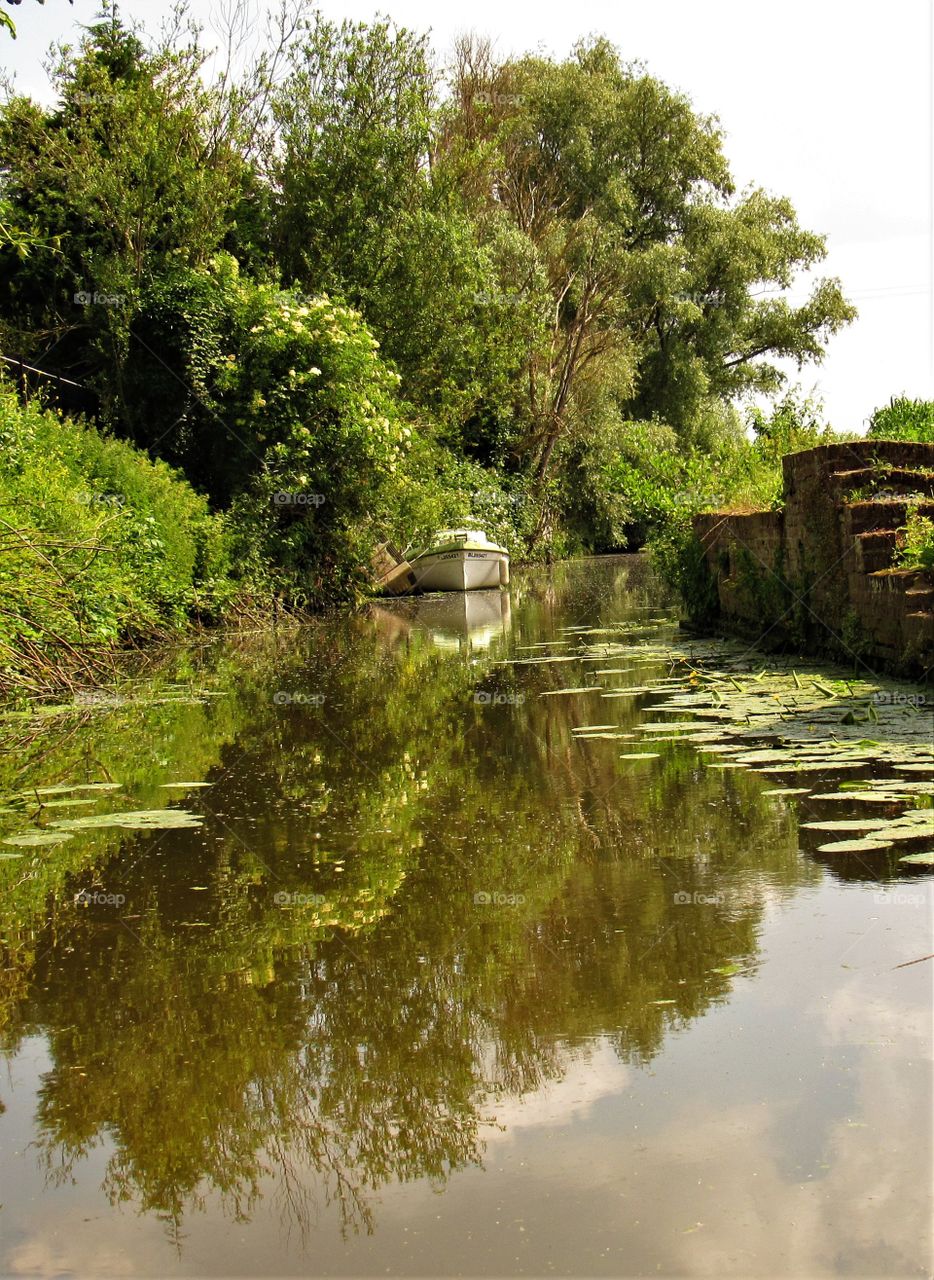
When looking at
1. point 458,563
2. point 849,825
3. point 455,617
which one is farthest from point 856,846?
point 458,563

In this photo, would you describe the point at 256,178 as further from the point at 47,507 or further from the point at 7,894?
the point at 7,894

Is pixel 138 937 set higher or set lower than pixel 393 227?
lower

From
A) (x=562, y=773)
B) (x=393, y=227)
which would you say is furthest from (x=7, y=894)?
(x=393, y=227)

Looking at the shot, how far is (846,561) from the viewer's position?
Result: 11695mm

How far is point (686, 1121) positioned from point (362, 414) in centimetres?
2064

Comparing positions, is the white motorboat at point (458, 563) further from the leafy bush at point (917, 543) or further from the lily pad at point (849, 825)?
the lily pad at point (849, 825)

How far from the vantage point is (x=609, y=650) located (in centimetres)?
1484

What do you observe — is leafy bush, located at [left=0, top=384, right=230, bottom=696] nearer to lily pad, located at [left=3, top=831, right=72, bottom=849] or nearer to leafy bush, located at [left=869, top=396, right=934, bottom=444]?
lily pad, located at [left=3, top=831, right=72, bottom=849]

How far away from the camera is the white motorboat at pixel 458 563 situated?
29.5 meters

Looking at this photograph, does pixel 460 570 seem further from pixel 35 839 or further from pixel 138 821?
pixel 35 839

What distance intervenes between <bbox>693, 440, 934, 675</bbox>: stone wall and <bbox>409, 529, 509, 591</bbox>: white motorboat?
15.4 m

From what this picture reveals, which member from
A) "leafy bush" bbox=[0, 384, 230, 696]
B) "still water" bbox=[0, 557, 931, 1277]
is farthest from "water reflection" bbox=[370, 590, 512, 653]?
"still water" bbox=[0, 557, 931, 1277]

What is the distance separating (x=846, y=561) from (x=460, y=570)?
18.2 meters

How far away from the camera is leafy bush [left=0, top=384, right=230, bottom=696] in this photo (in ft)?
38.8
